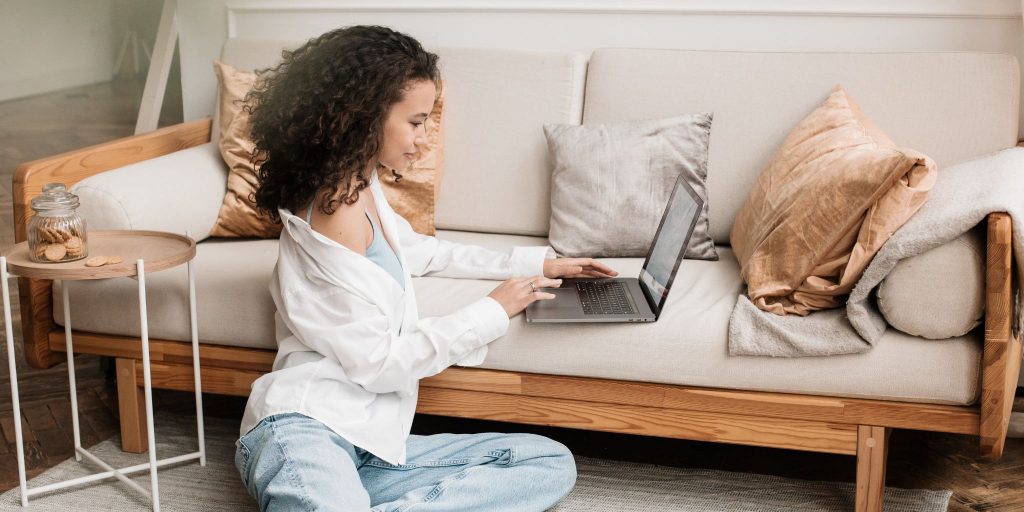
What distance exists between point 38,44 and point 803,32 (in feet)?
18.0

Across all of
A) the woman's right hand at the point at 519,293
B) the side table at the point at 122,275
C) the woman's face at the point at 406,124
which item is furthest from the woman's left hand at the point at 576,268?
the side table at the point at 122,275

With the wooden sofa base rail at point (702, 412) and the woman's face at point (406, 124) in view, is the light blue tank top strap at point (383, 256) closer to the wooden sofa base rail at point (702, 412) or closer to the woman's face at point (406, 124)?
the woman's face at point (406, 124)

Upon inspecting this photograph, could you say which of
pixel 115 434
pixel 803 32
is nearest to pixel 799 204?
pixel 803 32

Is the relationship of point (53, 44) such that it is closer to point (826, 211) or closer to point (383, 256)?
point (383, 256)

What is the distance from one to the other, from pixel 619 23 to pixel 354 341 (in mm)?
1336

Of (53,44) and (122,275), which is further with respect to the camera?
(53,44)

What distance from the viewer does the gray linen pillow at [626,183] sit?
2.30m

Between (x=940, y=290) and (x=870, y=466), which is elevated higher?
(x=940, y=290)

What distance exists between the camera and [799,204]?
6.33 feet

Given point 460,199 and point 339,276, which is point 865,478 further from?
point 460,199

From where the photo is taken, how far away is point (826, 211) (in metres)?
1.85

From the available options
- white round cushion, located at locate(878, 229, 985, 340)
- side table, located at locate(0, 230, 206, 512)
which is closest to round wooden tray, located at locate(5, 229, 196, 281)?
side table, located at locate(0, 230, 206, 512)

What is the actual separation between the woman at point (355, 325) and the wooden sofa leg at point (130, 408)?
51 cm

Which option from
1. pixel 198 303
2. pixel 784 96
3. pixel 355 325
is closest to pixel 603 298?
pixel 355 325
